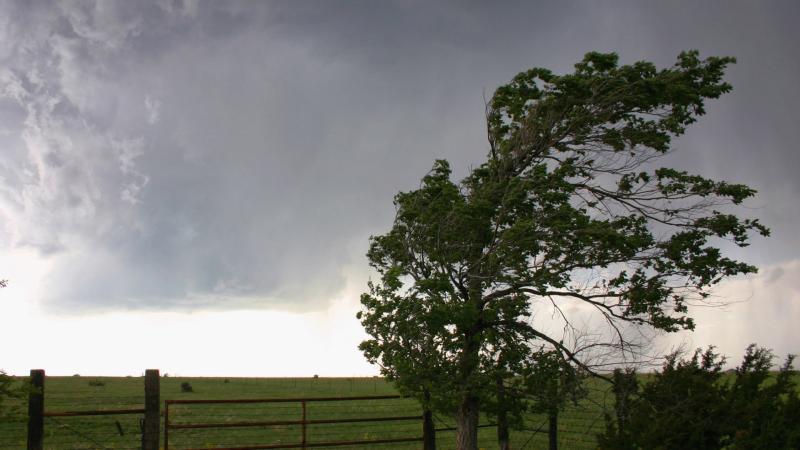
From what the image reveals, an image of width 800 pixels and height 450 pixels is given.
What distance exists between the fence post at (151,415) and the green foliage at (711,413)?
391 inches

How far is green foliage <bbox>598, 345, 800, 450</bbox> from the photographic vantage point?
10.8 m

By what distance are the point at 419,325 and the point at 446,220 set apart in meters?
2.85

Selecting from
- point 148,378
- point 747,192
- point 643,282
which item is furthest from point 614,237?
point 148,378

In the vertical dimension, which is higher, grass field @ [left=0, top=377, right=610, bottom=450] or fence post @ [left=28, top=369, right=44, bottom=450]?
fence post @ [left=28, top=369, right=44, bottom=450]

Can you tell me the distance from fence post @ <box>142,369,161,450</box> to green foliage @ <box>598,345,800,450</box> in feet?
32.5

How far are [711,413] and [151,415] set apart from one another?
39.1ft

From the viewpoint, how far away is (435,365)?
1638 cm

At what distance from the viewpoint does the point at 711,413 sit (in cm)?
1188

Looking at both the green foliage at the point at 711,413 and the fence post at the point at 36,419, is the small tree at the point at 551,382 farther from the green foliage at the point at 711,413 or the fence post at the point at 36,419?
the fence post at the point at 36,419

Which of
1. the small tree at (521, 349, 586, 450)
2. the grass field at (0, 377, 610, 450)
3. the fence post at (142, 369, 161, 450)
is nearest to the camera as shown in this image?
the fence post at (142, 369, 161, 450)

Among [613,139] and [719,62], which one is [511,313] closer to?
[613,139]

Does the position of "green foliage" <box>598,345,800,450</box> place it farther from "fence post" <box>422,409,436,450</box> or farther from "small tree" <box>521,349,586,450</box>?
"fence post" <box>422,409,436,450</box>

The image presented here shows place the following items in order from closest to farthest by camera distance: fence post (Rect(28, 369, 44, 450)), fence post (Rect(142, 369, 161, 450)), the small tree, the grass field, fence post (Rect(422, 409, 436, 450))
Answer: fence post (Rect(28, 369, 44, 450)) < fence post (Rect(142, 369, 161, 450)) < the small tree < fence post (Rect(422, 409, 436, 450)) < the grass field

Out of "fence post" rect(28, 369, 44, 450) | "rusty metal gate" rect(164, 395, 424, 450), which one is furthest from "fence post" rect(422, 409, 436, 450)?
"fence post" rect(28, 369, 44, 450)
